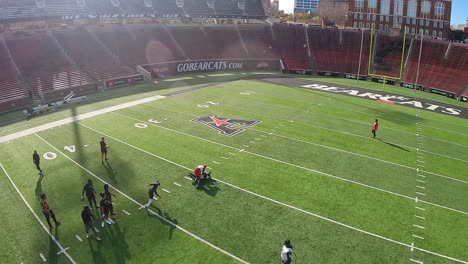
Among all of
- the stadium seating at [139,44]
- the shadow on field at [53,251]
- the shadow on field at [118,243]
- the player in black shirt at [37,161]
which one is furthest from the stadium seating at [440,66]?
the shadow on field at [53,251]

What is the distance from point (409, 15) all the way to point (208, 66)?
38.1 m

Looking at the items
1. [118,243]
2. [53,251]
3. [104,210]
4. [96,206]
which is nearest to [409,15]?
[96,206]

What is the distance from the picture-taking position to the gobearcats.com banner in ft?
139

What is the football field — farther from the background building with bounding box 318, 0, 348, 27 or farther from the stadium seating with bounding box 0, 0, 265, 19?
the background building with bounding box 318, 0, 348, 27

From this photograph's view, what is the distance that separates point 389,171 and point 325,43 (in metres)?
38.9

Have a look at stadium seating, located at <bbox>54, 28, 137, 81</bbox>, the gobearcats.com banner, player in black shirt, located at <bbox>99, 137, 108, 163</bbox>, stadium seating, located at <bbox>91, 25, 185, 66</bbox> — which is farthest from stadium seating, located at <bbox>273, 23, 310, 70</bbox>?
player in black shirt, located at <bbox>99, 137, 108, 163</bbox>

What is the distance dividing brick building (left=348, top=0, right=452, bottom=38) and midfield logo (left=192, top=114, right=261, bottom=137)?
45.6 metres

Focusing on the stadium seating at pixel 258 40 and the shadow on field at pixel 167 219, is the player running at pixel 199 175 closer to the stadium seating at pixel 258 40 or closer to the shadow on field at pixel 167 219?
the shadow on field at pixel 167 219

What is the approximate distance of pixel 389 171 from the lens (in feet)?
57.6

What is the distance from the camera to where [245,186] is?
15688mm

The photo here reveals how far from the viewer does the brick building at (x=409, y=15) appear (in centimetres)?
6034

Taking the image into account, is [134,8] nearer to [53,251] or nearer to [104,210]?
[104,210]

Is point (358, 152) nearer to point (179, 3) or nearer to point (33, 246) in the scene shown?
point (33, 246)

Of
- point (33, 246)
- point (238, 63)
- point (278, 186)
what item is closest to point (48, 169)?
point (33, 246)
